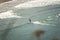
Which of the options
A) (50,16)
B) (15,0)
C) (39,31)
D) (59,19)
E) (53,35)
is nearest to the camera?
(53,35)

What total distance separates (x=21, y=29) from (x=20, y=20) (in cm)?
79

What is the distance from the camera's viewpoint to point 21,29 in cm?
518

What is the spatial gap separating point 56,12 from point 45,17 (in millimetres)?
787

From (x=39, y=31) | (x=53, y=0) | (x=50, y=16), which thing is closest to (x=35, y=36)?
(x=39, y=31)

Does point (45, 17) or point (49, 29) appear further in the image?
point (45, 17)

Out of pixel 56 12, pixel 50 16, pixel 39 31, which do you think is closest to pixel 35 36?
pixel 39 31

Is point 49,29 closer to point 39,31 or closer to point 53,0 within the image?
point 39,31

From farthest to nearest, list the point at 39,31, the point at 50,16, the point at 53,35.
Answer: the point at 50,16, the point at 39,31, the point at 53,35

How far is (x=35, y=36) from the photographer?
4.65 meters

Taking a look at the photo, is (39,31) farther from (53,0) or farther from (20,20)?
(53,0)

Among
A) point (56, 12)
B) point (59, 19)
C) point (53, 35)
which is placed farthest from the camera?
point (56, 12)

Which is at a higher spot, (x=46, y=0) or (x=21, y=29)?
(x=21, y=29)

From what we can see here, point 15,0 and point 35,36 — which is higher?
point 35,36

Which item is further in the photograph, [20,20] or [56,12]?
[56,12]
